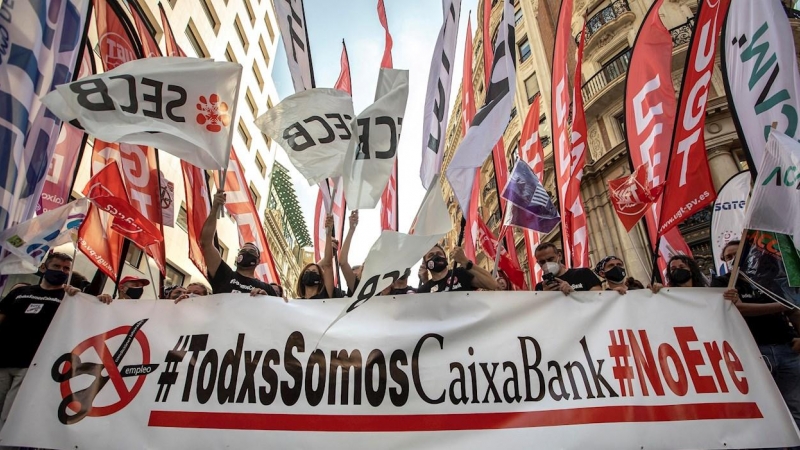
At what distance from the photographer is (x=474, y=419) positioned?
100 inches

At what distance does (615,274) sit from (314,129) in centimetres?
301

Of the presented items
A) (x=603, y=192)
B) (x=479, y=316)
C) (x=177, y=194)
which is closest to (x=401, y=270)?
(x=479, y=316)

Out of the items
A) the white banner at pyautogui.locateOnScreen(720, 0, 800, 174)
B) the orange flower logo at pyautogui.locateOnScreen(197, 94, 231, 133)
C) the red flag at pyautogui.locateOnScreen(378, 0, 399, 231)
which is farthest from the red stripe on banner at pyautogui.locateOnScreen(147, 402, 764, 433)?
the red flag at pyautogui.locateOnScreen(378, 0, 399, 231)

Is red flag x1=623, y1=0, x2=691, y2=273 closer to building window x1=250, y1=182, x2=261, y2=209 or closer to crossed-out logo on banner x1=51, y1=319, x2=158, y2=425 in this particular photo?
crossed-out logo on banner x1=51, y1=319, x2=158, y2=425

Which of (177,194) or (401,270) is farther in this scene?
(177,194)

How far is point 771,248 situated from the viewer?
130 inches

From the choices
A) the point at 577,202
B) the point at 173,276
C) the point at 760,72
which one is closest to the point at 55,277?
the point at 760,72

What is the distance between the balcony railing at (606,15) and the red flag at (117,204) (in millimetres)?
16338

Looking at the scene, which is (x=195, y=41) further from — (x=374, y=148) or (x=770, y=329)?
(x=770, y=329)

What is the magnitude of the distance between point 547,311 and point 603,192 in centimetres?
1139

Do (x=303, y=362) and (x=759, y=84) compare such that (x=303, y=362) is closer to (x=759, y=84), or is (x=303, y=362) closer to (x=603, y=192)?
(x=759, y=84)

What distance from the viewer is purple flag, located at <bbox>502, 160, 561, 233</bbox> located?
3.78 meters

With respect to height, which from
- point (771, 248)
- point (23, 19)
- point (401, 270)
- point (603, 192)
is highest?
point (603, 192)

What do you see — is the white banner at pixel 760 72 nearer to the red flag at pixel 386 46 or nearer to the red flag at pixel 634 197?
the red flag at pixel 634 197
